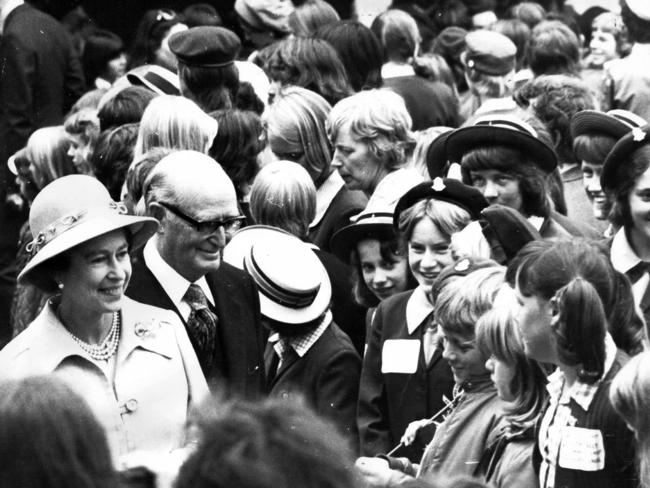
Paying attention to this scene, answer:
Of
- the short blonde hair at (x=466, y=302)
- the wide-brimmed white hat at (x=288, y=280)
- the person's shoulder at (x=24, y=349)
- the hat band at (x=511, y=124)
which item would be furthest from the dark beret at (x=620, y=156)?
the person's shoulder at (x=24, y=349)

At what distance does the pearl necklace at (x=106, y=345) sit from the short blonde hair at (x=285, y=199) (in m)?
1.83

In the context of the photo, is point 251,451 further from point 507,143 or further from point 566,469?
point 507,143

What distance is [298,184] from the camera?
643 centimetres

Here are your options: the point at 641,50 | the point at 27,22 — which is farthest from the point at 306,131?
the point at 27,22

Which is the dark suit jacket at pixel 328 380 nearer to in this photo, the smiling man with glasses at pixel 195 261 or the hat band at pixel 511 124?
the smiling man with glasses at pixel 195 261

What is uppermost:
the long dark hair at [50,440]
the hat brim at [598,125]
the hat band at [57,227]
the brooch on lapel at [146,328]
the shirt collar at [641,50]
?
the long dark hair at [50,440]

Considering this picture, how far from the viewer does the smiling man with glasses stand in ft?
16.3

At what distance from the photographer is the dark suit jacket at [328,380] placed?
582 centimetres

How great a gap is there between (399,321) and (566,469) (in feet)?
5.07

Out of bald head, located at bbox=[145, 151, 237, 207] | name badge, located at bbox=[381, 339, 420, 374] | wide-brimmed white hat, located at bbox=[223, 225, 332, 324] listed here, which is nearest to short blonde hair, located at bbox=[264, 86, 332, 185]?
wide-brimmed white hat, located at bbox=[223, 225, 332, 324]

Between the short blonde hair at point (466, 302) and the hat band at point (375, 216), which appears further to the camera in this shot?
the hat band at point (375, 216)

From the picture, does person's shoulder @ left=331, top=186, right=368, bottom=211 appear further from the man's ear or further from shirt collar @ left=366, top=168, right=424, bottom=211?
the man's ear

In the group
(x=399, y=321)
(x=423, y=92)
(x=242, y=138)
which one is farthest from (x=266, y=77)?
(x=399, y=321)

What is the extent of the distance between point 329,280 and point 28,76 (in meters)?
4.05
